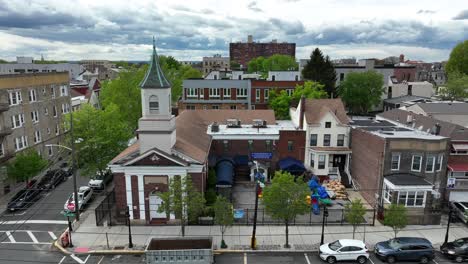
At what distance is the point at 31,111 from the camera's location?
42.7 m

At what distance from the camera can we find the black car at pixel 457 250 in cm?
2327

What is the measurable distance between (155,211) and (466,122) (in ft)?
144

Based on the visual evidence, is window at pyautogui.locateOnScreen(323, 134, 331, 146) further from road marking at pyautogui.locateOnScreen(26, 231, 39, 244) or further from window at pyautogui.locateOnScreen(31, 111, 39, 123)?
window at pyautogui.locateOnScreen(31, 111, 39, 123)

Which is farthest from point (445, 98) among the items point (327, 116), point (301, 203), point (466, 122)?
point (301, 203)

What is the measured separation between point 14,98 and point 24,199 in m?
13.1

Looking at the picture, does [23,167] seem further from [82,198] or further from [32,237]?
[32,237]

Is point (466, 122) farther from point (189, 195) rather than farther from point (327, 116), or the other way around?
point (189, 195)

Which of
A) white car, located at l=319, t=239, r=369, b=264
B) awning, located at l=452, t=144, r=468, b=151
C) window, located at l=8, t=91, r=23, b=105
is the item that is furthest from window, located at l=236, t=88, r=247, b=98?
white car, located at l=319, t=239, r=369, b=264

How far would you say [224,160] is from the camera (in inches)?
1515

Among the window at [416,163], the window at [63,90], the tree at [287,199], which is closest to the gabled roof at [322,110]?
the window at [416,163]

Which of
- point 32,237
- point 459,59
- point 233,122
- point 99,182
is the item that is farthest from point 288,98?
point 459,59

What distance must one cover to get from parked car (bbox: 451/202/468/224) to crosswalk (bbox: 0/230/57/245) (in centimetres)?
3398

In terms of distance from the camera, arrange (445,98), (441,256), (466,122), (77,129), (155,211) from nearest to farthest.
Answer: (441,256) → (155,211) → (77,129) → (466,122) → (445,98)

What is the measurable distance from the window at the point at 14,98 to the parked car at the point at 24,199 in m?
10.8
